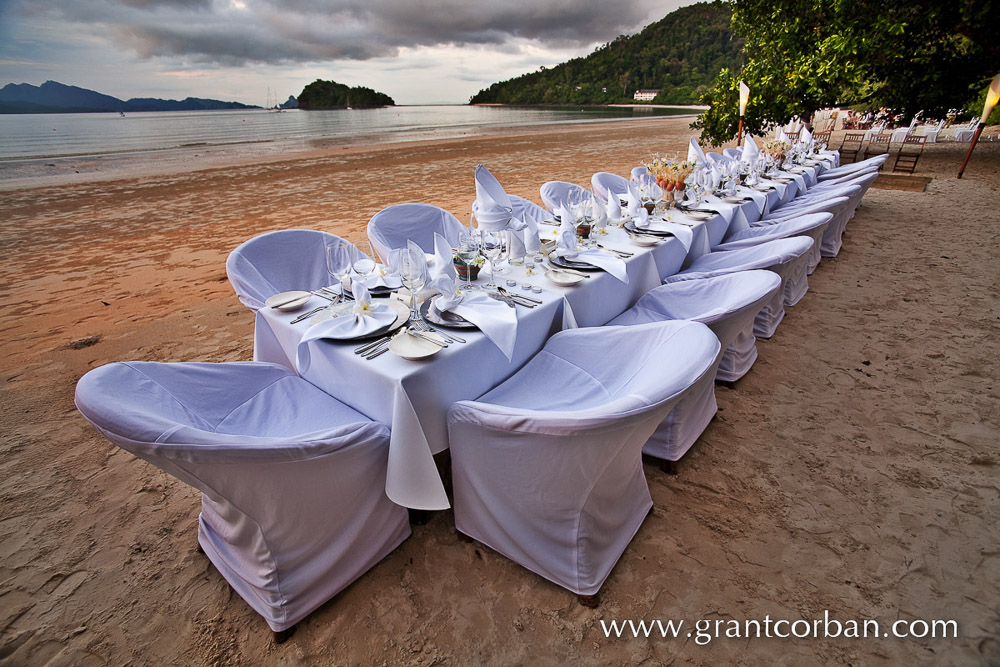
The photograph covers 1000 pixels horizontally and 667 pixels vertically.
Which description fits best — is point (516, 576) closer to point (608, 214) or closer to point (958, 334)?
point (608, 214)

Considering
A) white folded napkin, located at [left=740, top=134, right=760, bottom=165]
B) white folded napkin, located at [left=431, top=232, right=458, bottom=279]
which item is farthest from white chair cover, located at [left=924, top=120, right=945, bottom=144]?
white folded napkin, located at [left=431, top=232, right=458, bottom=279]

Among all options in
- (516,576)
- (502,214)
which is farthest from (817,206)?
(516,576)

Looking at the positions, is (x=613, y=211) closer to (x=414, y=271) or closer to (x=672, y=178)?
(x=672, y=178)

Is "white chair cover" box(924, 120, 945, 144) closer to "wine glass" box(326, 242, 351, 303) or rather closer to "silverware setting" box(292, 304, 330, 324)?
"wine glass" box(326, 242, 351, 303)

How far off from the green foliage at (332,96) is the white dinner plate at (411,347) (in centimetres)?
8581

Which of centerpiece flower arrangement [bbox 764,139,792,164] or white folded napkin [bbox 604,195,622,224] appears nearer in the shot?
white folded napkin [bbox 604,195,622,224]

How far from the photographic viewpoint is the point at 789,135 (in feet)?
27.4

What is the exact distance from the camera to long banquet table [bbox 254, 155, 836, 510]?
1.30m

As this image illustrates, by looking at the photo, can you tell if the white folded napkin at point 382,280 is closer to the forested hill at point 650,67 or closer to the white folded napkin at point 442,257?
the white folded napkin at point 442,257

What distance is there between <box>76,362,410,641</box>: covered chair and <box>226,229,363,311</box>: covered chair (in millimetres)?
568

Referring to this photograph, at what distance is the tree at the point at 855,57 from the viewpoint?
6629 millimetres

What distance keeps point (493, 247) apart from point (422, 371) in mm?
1101

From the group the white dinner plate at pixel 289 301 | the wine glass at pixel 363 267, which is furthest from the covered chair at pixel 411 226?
the white dinner plate at pixel 289 301

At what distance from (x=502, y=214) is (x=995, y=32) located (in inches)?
415
